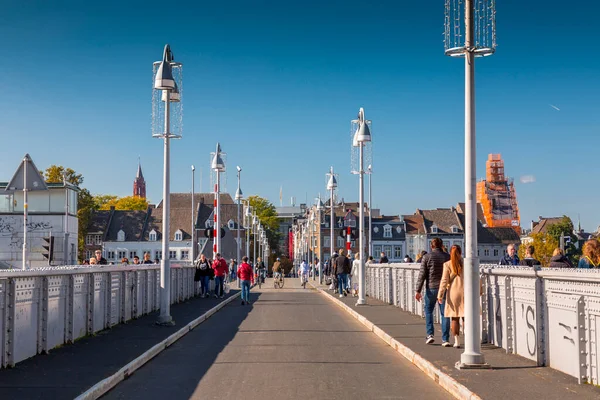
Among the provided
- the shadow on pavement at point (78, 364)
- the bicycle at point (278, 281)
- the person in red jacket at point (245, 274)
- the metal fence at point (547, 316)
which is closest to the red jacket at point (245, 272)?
the person in red jacket at point (245, 274)

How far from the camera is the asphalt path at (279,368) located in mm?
10539

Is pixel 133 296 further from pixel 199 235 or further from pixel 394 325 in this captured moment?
pixel 199 235

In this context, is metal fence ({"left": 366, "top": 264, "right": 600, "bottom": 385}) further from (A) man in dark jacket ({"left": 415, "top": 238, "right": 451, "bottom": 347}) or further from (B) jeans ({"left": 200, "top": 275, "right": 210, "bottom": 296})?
(B) jeans ({"left": 200, "top": 275, "right": 210, "bottom": 296})

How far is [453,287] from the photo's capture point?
1457 centimetres

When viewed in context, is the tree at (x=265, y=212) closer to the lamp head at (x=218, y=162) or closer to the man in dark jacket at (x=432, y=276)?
the lamp head at (x=218, y=162)

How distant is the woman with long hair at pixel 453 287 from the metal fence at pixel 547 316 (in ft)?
1.96

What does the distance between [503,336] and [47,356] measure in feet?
24.7

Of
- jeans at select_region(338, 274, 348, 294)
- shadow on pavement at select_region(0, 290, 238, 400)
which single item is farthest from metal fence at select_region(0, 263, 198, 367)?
jeans at select_region(338, 274, 348, 294)

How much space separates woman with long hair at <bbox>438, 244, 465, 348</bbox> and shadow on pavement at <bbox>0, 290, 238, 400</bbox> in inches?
210

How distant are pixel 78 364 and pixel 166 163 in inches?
379

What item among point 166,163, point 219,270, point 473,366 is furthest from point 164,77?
point 219,270

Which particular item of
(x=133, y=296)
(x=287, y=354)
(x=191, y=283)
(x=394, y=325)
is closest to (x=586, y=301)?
(x=287, y=354)

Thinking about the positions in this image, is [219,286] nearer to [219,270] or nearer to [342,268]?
[219,270]

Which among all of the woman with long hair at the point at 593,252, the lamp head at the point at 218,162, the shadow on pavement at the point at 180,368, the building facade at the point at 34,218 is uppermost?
the lamp head at the point at 218,162
